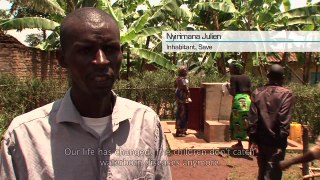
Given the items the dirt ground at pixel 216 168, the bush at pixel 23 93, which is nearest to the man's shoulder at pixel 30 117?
the dirt ground at pixel 216 168

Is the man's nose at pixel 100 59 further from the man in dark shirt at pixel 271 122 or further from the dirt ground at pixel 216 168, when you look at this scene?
the dirt ground at pixel 216 168

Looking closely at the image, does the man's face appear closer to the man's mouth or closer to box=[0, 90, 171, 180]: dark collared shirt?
the man's mouth

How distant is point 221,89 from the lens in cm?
695

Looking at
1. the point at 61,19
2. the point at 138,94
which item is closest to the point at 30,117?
the point at 61,19

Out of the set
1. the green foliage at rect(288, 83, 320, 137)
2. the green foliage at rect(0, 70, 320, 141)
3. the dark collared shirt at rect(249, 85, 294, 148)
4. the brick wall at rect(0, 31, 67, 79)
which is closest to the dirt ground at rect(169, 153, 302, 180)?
the dark collared shirt at rect(249, 85, 294, 148)

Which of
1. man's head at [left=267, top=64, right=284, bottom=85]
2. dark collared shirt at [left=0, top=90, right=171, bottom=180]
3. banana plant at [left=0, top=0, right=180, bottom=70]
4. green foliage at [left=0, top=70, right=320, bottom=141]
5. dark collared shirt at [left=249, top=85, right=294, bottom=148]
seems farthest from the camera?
banana plant at [left=0, top=0, right=180, bottom=70]

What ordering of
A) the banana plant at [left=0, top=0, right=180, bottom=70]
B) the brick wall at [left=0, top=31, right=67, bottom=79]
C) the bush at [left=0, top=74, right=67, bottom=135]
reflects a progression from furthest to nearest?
the brick wall at [left=0, top=31, right=67, bottom=79] → the banana plant at [left=0, top=0, right=180, bottom=70] → the bush at [left=0, top=74, right=67, bottom=135]

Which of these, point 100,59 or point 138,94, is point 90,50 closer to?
point 100,59

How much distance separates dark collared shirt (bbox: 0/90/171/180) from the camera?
1.18m

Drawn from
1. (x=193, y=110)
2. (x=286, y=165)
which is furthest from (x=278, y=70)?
(x=193, y=110)

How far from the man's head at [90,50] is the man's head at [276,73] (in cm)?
274

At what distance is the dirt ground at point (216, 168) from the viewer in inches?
199

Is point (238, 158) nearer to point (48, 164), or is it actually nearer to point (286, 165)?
point (286, 165)

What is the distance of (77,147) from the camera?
1230 millimetres
